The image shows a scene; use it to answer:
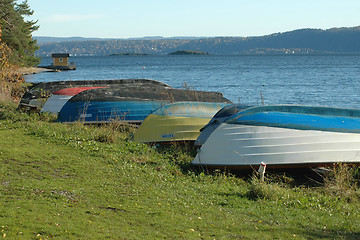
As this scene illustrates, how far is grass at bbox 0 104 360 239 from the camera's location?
6.54m

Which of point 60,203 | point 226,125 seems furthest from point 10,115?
point 60,203

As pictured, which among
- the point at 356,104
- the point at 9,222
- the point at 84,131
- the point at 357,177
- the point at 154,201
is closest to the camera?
the point at 9,222

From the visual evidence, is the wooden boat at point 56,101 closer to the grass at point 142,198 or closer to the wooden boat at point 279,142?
the grass at point 142,198

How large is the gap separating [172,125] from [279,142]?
3.98m

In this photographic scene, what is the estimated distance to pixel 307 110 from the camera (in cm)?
1295

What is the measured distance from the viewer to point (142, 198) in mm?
8203

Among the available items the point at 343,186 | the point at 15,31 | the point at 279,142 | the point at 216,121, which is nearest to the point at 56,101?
the point at 216,121

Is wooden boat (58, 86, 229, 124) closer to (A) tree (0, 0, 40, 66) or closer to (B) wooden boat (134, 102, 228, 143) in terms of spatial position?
(B) wooden boat (134, 102, 228, 143)

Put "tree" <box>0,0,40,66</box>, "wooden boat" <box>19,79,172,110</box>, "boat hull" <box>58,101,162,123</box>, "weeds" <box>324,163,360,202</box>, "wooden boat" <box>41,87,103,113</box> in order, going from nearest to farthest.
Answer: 1. "weeds" <box>324,163,360,202</box>
2. "boat hull" <box>58,101,162,123</box>
3. "wooden boat" <box>41,87,103,113</box>
4. "wooden boat" <box>19,79,172,110</box>
5. "tree" <box>0,0,40,66</box>

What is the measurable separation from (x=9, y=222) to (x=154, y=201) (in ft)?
8.63

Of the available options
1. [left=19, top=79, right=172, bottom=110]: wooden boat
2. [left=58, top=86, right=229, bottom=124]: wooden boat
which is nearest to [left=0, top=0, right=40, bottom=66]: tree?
[left=19, top=79, right=172, bottom=110]: wooden boat

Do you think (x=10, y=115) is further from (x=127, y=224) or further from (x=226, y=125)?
(x=127, y=224)

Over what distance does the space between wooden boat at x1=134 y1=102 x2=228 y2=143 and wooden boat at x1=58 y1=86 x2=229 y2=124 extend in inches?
91.5

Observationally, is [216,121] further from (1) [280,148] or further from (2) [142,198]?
(2) [142,198]
